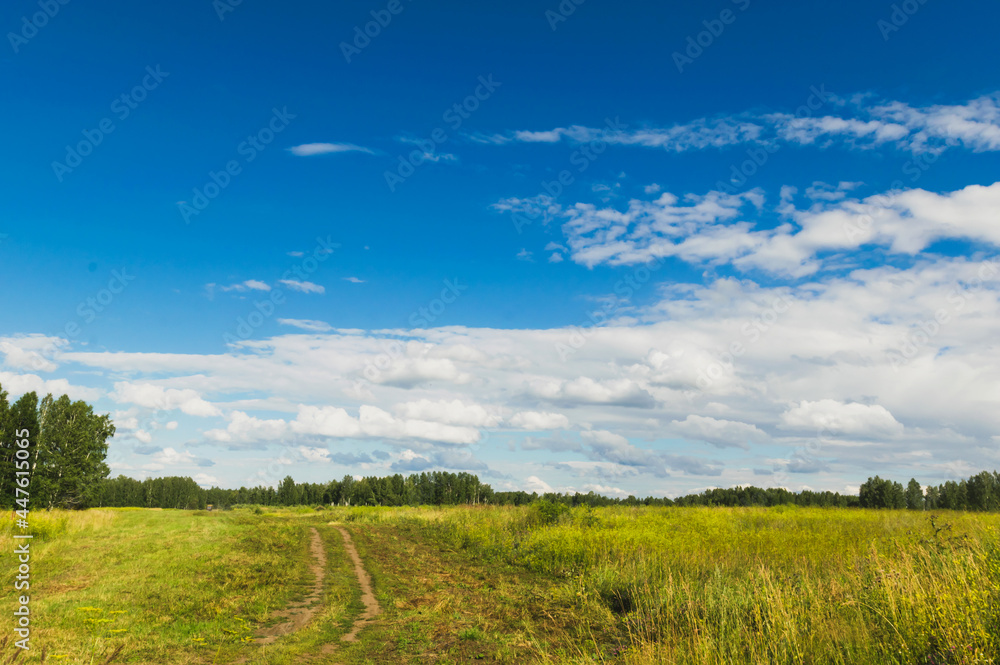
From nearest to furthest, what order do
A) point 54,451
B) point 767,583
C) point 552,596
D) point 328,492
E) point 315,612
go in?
point 767,583 → point 315,612 → point 552,596 → point 54,451 → point 328,492

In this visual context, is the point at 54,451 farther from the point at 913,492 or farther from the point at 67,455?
the point at 913,492

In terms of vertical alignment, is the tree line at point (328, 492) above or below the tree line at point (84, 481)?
below

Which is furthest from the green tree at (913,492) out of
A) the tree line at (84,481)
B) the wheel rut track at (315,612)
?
the wheel rut track at (315,612)

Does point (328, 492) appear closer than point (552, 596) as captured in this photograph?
No

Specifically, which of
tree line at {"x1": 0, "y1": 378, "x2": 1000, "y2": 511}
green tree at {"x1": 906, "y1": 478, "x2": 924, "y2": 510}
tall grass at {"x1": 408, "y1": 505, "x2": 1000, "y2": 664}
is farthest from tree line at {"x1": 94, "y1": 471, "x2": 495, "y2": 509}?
tall grass at {"x1": 408, "y1": 505, "x2": 1000, "y2": 664}

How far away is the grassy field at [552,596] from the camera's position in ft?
20.1

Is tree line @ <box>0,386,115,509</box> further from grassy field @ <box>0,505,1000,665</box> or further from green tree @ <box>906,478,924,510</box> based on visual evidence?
green tree @ <box>906,478,924,510</box>

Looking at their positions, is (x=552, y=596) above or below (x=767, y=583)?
below

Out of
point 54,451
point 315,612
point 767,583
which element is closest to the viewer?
point 767,583

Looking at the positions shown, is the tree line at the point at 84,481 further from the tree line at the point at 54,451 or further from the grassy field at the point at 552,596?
the grassy field at the point at 552,596

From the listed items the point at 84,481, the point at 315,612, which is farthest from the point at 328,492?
the point at 315,612

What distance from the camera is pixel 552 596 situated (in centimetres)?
1230

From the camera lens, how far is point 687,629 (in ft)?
26.1

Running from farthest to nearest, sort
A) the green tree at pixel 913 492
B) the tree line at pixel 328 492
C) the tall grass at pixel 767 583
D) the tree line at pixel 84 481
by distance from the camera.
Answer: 1. the tree line at pixel 328 492
2. the green tree at pixel 913 492
3. the tree line at pixel 84 481
4. the tall grass at pixel 767 583
